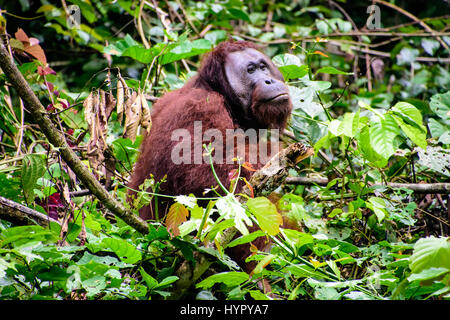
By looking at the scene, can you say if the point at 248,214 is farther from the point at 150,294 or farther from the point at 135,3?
the point at 135,3

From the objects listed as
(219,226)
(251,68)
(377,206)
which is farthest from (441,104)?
(219,226)

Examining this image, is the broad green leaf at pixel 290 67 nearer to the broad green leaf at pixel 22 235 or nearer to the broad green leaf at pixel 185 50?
the broad green leaf at pixel 185 50

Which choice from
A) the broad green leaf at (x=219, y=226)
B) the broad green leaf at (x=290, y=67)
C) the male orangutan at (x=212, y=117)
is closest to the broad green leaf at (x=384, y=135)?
the broad green leaf at (x=219, y=226)

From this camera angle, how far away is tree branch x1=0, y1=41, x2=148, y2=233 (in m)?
2.12

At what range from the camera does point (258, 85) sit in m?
3.73

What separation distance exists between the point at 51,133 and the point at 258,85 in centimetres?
187

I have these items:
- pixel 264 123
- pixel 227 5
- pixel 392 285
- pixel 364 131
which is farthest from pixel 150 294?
pixel 227 5

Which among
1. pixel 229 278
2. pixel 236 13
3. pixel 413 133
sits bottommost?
pixel 229 278

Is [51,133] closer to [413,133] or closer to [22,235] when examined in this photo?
[22,235]

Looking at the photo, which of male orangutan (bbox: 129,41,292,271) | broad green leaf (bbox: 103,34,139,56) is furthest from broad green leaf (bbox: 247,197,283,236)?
broad green leaf (bbox: 103,34,139,56)

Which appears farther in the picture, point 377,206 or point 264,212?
point 377,206

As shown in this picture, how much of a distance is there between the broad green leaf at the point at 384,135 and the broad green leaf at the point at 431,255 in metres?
0.52

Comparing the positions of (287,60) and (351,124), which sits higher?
(287,60)

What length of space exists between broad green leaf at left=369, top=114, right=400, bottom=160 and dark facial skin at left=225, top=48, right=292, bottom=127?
125cm
